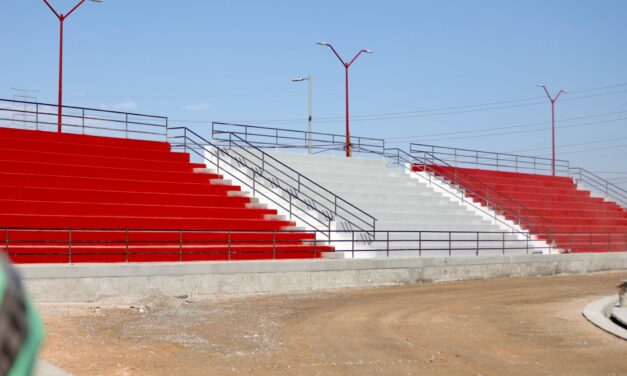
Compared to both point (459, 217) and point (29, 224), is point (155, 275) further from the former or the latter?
point (459, 217)

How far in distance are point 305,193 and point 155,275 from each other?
37.2 feet

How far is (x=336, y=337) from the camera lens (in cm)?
1190

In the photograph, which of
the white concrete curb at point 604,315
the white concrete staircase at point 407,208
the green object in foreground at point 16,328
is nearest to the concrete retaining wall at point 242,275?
the white concrete staircase at point 407,208

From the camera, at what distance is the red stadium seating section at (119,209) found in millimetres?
19781

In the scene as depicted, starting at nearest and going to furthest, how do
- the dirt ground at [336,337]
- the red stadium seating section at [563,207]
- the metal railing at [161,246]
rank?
the dirt ground at [336,337] → the metal railing at [161,246] → the red stadium seating section at [563,207]

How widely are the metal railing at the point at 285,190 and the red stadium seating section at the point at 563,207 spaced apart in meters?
9.23

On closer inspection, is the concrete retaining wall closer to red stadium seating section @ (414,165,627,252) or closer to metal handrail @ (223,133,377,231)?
metal handrail @ (223,133,377,231)

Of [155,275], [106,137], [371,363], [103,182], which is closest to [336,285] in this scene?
[155,275]

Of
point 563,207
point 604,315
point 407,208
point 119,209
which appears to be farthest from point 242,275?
point 563,207

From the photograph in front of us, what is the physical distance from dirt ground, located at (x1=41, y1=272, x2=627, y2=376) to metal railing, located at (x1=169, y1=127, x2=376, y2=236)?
23.8 ft

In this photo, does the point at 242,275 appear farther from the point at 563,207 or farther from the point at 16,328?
the point at 563,207

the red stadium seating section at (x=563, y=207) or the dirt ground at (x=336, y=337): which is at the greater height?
the red stadium seating section at (x=563, y=207)

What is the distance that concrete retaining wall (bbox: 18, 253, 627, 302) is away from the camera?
17.5 metres

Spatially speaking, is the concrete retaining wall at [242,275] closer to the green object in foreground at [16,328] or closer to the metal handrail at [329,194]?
the metal handrail at [329,194]
